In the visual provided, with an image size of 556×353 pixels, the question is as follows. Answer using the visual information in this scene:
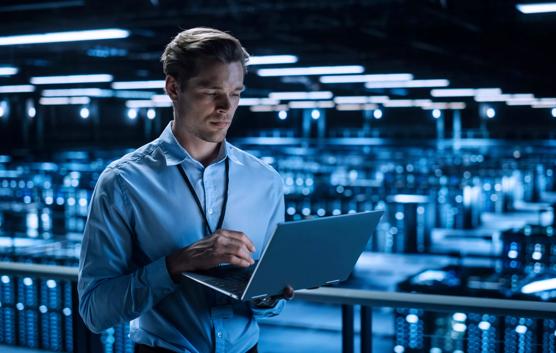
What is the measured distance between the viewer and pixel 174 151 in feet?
4.42

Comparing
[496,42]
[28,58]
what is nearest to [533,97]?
[496,42]

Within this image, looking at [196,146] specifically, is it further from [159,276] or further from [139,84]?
[139,84]

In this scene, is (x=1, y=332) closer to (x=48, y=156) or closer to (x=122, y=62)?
(x=122, y=62)

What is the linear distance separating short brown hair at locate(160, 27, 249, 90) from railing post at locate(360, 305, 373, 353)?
1.04m

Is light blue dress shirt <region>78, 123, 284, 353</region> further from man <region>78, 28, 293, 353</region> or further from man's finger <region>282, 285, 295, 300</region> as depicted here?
man's finger <region>282, 285, 295, 300</region>

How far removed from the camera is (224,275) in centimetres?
125

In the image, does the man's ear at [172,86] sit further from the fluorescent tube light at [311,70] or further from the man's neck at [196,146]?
the fluorescent tube light at [311,70]

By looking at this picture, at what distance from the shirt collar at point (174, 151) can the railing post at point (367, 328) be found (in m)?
0.89

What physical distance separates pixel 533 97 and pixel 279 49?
35.3 feet

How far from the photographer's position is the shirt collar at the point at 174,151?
134cm

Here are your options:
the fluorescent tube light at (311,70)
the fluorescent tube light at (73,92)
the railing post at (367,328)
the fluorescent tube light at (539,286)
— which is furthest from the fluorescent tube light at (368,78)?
the railing post at (367,328)

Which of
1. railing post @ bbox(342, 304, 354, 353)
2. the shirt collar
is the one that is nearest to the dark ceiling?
railing post @ bbox(342, 304, 354, 353)

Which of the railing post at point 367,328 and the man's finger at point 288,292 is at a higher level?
the man's finger at point 288,292

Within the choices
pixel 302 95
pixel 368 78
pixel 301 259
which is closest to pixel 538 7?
pixel 301 259
